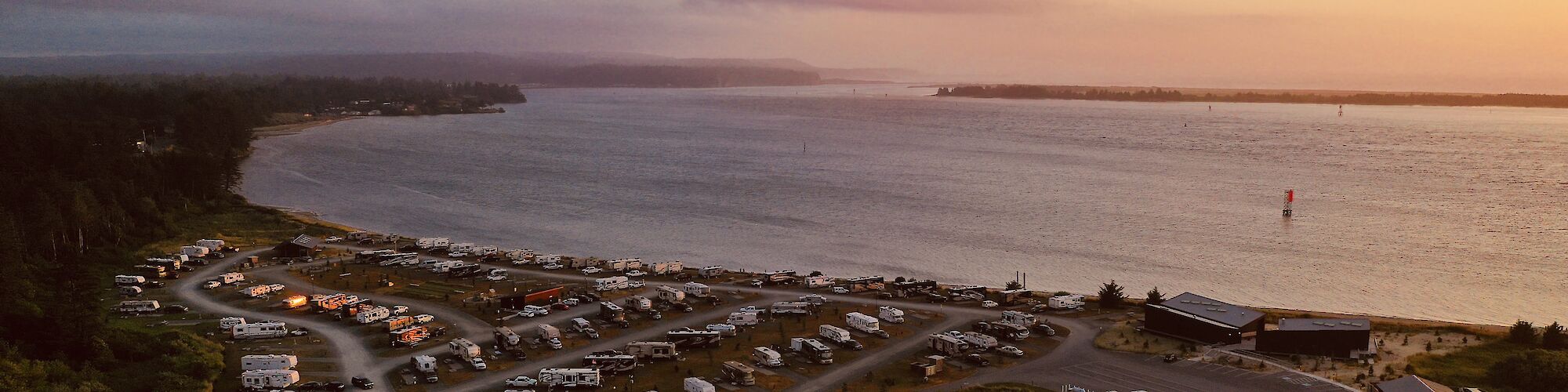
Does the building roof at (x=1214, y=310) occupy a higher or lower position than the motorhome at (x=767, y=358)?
higher

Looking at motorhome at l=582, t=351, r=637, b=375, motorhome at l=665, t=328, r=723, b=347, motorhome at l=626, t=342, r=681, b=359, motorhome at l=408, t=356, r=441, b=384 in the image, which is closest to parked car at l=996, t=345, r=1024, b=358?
motorhome at l=665, t=328, r=723, b=347

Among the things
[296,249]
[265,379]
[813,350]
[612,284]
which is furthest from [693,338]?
[296,249]

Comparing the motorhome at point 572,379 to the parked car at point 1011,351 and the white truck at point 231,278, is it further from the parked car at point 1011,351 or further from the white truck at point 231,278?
the white truck at point 231,278

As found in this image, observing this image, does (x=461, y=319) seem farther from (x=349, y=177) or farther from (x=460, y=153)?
(x=460, y=153)

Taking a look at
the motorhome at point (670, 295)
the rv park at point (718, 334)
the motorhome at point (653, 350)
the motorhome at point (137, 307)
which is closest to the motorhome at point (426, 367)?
the rv park at point (718, 334)

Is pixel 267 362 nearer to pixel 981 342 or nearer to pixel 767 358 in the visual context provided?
pixel 767 358
